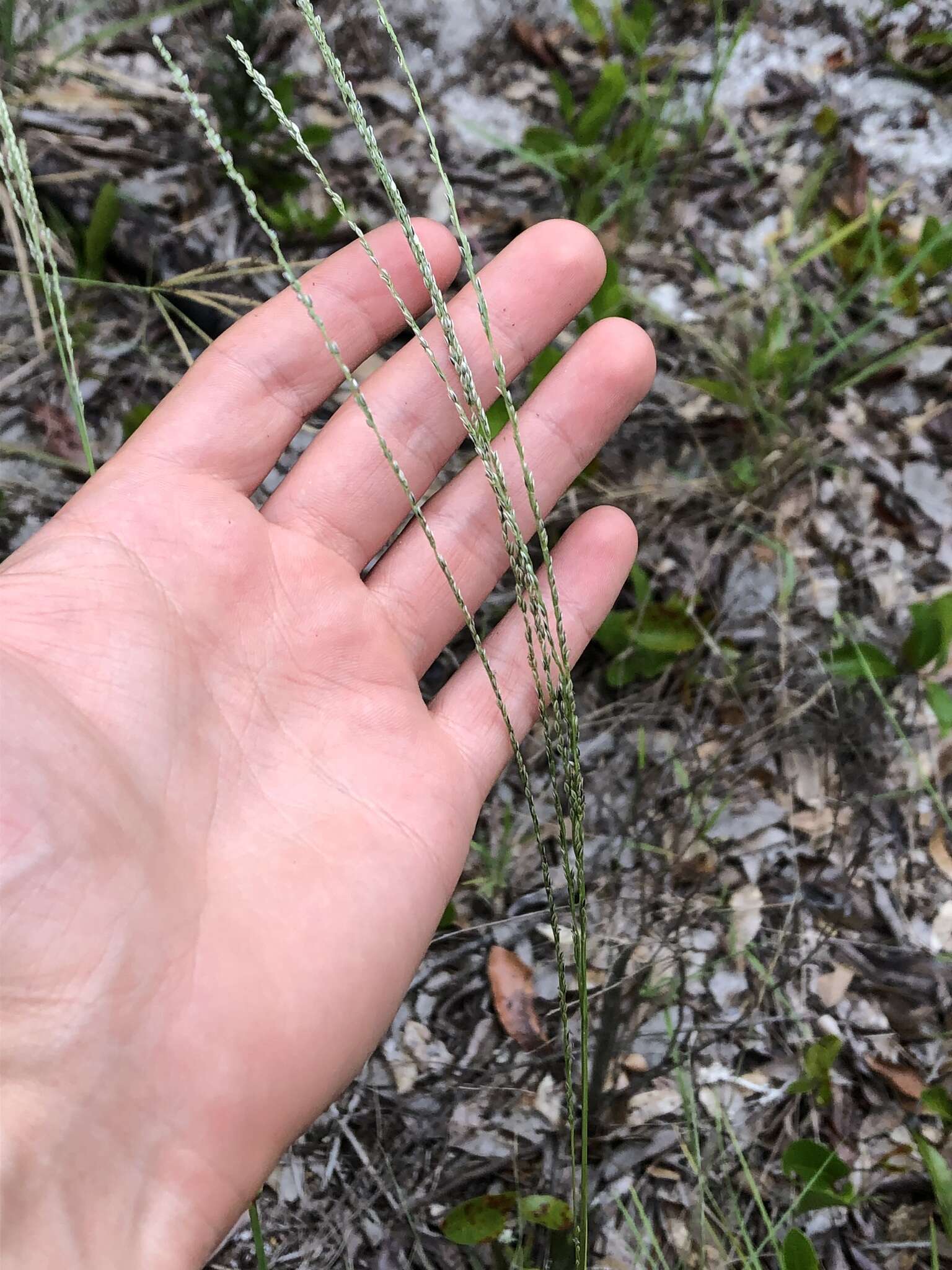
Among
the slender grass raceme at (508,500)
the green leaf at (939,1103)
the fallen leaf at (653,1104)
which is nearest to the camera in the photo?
the slender grass raceme at (508,500)

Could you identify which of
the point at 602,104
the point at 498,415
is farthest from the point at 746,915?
the point at 602,104

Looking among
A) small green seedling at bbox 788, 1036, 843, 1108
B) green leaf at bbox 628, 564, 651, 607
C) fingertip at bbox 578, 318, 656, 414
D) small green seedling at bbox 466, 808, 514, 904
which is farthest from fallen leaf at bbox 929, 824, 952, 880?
fingertip at bbox 578, 318, 656, 414

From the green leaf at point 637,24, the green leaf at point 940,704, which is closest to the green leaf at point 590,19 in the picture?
the green leaf at point 637,24

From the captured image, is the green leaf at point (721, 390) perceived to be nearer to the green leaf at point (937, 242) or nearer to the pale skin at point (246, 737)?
the pale skin at point (246, 737)

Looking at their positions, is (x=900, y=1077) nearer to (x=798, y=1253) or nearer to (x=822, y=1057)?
(x=822, y=1057)

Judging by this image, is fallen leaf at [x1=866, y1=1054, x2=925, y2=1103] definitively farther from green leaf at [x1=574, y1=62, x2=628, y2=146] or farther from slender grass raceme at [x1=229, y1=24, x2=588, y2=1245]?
green leaf at [x1=574, y1=62, x2=628, y2=146]
